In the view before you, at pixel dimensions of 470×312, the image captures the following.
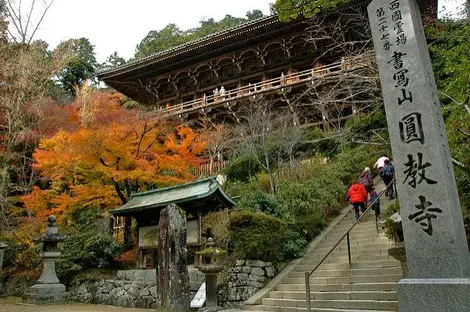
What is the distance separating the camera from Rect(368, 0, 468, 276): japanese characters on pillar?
470cm

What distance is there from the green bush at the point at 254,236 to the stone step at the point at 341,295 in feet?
3.90

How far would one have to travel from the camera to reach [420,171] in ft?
16.3

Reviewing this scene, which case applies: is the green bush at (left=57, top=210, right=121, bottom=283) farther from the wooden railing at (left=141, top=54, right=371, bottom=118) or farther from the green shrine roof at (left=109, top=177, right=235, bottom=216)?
the wooden railing at (left=141, top=54, right=371, bottom=118)

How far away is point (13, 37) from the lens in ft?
58.0

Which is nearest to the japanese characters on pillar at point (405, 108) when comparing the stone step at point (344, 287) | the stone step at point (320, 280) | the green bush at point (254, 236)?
the stone step at point (344, 287)

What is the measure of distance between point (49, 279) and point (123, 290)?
2.89 meters

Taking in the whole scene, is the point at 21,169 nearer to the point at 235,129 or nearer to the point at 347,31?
the point at 235,129

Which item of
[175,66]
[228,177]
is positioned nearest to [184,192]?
[228,177]

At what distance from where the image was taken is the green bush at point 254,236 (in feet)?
31.3

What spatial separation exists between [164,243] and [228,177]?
11612 millimetres

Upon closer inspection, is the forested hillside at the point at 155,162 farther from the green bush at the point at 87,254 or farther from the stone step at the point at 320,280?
the stone step at the point at 320,280

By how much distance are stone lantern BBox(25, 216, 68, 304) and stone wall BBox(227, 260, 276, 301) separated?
6.42 m

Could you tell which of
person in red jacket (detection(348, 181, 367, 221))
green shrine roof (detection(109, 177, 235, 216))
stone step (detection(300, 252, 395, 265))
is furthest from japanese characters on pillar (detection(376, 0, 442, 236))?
green shrine roof (detection(109, 177, 235, 216))

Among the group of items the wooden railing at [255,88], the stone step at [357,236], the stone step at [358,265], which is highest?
the wooden railing at [255,88]
